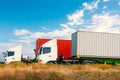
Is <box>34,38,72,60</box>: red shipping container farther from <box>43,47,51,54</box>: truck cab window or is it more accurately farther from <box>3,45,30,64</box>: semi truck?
<box>3,45,30,64</box>: semi truck

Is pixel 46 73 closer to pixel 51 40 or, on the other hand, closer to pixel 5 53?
pixel 51 40

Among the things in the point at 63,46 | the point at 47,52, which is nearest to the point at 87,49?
the point at 63,46

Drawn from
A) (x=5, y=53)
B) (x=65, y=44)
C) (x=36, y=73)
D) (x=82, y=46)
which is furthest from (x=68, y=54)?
(x=36, y=73)

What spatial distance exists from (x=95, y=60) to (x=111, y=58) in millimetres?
1718

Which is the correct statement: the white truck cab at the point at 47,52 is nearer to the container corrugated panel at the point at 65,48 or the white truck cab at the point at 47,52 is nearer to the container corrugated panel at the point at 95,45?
the container corrugated panel at the point at 65,48

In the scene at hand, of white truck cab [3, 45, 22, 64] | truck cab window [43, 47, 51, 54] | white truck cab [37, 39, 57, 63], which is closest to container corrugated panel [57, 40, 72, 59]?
white truck cab [37, 39, 57, 63]

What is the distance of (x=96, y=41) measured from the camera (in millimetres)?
26500

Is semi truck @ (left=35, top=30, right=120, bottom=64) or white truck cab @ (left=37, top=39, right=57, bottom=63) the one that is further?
white truck cab @ (left=37, top=39, right=57, bottom=63)

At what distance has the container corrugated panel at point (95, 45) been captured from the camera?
2620 cm

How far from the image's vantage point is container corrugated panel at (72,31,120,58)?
26203 millimetres

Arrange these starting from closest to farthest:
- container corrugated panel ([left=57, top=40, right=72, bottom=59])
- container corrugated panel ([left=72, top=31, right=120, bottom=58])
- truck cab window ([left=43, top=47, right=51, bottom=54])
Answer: container corrugated panel ([left=72, top=31, right=120, bottom=58]) → truck cab window ([left=43, top=47, right=51, bottom=54]) → container corrugated panel ([left=57, top=40, right=72, bottom=59])

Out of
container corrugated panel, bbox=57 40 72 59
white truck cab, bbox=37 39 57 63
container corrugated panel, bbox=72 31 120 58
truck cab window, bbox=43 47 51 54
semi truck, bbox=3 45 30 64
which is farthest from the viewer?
semi truck, bbox=3 45 30 64

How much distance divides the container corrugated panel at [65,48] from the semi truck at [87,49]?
28cm

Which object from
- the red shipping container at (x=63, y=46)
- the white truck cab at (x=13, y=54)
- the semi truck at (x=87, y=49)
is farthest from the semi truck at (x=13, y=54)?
the semi truck at (x=87, y=49)
